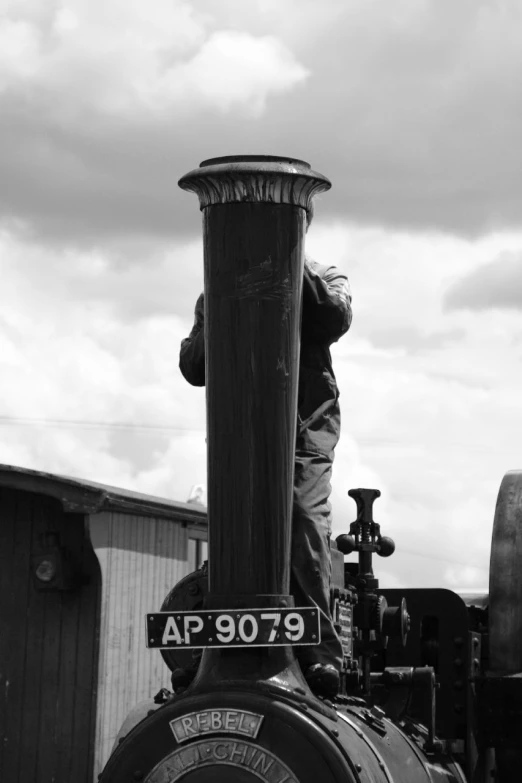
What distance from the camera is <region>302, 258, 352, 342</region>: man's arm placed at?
4984 millimetres

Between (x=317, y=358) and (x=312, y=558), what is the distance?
2.73ft

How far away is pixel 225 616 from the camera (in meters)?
4.45

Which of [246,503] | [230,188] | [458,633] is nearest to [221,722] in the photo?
[246,503]

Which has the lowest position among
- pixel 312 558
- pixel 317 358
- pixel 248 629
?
pixel 248 629

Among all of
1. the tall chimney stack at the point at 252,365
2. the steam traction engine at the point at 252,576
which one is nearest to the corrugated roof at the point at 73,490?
the steam traction engine at the point at 252,576

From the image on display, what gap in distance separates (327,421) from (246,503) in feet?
2.64

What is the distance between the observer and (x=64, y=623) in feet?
32.9

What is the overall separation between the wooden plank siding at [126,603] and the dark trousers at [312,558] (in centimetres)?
507

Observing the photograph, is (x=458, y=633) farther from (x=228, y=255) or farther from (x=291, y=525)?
(x=228, y=255)

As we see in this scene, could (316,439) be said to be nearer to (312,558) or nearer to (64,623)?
(312,558)

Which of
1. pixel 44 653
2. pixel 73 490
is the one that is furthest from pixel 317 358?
pixel 44 653

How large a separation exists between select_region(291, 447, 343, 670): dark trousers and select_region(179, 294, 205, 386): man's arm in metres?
0.54

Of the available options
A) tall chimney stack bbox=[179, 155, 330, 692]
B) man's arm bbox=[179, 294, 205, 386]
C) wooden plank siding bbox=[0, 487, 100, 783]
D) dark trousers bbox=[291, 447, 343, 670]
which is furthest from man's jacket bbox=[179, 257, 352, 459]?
wooden plank siding bbox=[0, 487, 100, 783]

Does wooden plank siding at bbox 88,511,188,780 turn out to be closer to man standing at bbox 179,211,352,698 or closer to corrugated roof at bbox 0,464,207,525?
corrugated roof at bbox 0,464,207,525
